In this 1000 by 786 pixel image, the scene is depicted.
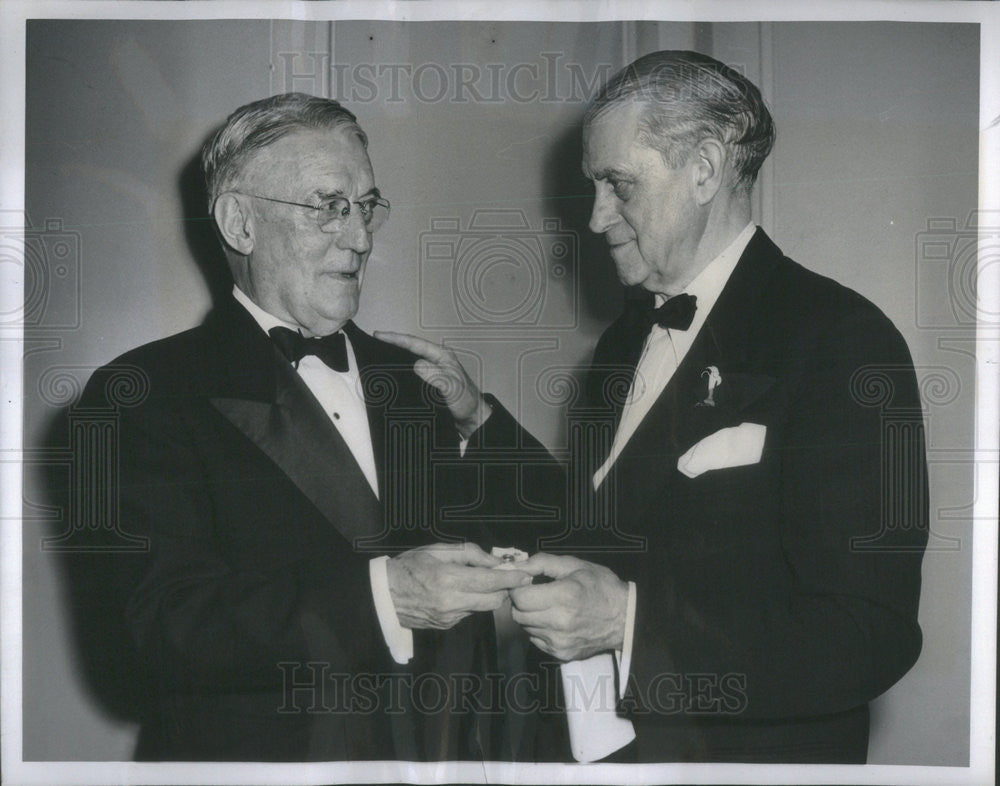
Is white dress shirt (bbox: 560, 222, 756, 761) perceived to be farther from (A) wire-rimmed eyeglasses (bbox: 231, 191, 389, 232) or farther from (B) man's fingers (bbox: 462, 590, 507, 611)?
(A) wire-rimmed eyeglasses (bbox: 231, 191, 389, 232)

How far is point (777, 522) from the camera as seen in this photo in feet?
5.55

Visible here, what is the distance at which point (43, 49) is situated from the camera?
1.81 m

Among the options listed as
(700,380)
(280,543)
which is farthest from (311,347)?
(700,380)

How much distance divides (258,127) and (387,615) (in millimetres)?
919

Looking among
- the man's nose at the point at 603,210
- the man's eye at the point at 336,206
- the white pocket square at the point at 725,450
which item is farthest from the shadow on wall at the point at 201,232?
the white pocket square at the point at 725,450

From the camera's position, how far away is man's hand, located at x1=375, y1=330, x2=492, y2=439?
5.81ft

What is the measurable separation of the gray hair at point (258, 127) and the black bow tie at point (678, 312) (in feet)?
2.06

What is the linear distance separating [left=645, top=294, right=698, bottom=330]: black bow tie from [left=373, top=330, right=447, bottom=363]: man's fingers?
0.41m

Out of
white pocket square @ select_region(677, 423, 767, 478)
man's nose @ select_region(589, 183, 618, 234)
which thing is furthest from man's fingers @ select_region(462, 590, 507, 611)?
man's nose @ select_region(589, 183, 618, 234)

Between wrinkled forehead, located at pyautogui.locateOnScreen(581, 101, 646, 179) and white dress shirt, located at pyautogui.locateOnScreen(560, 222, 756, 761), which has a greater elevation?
wrinkled forehead, located at pyautogui.locateOnScreen(581, 101, 646, 179)

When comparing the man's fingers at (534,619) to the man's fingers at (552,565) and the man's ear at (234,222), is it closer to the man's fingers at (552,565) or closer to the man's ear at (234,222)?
the man's fingers at (552,565)

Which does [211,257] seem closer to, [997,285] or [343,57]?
[343,57]

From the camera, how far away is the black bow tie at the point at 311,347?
1.72m

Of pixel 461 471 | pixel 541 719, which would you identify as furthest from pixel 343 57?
pixel 541 719
